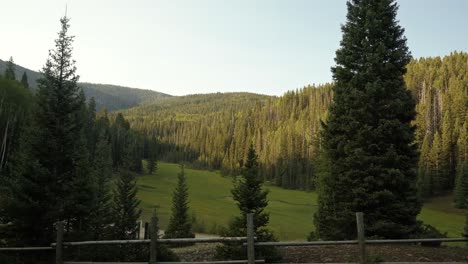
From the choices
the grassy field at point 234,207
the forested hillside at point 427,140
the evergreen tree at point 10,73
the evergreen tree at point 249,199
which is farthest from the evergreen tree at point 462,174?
the evergreen tree at point 10,73

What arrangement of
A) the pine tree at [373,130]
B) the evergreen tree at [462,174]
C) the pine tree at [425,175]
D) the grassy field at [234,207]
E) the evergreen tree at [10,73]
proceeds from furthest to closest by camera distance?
the evergreen tree at [10,73] → the pine tree at [425,175] → the evergreen tree at [462,174] → the grassy field at [234,207] → the pine tree at [373,130]

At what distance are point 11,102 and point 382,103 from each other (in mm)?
82768

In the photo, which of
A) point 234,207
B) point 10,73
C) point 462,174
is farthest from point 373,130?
point 10,73

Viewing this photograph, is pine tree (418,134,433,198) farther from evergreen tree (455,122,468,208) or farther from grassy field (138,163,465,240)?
evergreen tree (455,122,468,208)

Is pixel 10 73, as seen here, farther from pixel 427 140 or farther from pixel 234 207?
pixel 427 140

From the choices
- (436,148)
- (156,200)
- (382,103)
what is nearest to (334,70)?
(382,103)

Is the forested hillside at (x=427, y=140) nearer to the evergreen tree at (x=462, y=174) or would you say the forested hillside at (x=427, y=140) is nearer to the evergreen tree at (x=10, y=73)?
the evergreen tree at (x=462, y=174)

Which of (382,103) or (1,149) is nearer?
(382,103)

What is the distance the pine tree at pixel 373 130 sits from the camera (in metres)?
21.0

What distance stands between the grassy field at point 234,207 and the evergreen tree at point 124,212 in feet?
78.4

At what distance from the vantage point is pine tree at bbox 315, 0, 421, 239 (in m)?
21.0

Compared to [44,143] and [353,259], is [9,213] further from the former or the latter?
[353,259]

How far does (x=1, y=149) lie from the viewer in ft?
237

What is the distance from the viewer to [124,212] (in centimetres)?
2391
